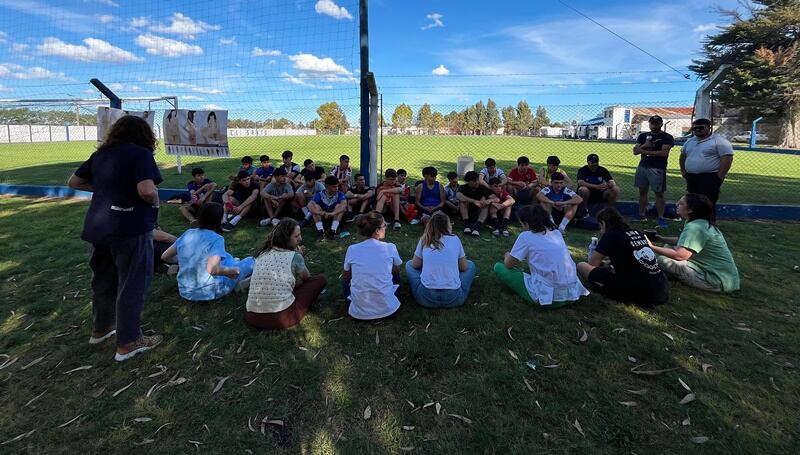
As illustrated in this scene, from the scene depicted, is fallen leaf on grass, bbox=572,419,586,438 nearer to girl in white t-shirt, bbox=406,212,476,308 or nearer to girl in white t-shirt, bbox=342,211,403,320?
girl in white t-shirt, bbox=406,212,476,308

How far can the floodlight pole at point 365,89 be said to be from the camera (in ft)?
25.0

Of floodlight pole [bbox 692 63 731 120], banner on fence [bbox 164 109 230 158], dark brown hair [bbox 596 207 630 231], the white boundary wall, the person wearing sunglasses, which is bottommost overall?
dark brown hair [bbox 596 207 630 231]

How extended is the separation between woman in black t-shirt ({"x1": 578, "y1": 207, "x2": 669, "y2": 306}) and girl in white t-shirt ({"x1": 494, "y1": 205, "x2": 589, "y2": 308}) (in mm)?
337

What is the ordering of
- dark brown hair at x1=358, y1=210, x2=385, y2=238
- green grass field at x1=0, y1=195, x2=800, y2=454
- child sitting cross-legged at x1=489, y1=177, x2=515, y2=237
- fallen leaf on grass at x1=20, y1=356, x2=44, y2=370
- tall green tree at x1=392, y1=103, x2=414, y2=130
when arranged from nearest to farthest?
1. green grass field at x1=0, y1=195, x2=800, y2=454
2. fallen leaf on grass at x1=20, y1=356, x2=44, y2=370
3. dark brown hair at x1=358, y1=210, x2=385, y2=238
4. child sitting cross-legged at x1=489, y1=177, x2=515, y2=237
5. tall green tree at x1=392, y1=103, x2=414, y2=130

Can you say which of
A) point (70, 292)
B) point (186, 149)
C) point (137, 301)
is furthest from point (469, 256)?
point (186, 149)

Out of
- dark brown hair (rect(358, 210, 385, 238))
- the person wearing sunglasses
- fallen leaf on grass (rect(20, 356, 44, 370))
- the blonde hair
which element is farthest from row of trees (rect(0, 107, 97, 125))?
the person wearing sunglasses

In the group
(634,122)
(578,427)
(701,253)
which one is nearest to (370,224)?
(578,427)

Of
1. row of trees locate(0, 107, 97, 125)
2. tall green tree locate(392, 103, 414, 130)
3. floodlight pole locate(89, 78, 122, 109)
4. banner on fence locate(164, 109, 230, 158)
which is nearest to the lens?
floodlight pole locate(89, 78, 122, 109)

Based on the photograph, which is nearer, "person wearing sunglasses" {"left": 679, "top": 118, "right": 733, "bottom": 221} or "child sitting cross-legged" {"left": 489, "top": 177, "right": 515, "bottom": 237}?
"person wearing sunglasses" {"left": 679, "top": 118, "right": 733, "bottom": 221}

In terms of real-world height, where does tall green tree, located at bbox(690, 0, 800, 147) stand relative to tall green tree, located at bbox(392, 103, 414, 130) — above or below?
above

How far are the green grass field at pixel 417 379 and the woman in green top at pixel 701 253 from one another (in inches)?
6.9

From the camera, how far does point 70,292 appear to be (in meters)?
4.36

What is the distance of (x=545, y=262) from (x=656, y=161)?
485 cm

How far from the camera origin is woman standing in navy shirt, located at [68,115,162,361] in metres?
2.85
